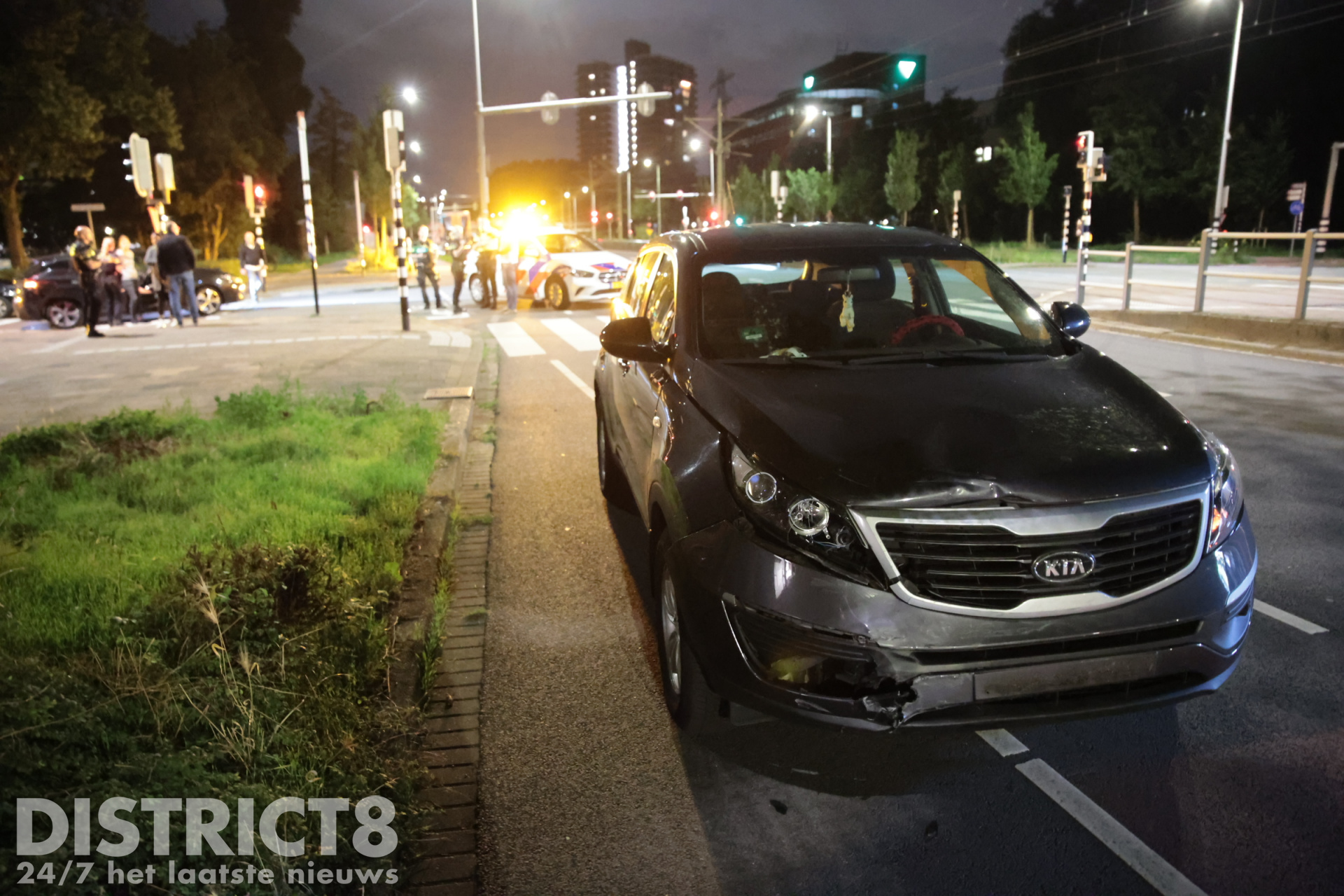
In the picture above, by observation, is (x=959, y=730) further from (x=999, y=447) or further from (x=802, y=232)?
(x=802, y=232)

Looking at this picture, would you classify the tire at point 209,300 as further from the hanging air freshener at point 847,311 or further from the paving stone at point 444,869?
the paving stone at point 444,869

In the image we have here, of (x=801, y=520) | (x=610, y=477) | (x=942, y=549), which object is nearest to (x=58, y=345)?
(x=610, y=477)

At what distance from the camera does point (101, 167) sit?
50781mm

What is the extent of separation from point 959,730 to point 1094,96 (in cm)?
6456

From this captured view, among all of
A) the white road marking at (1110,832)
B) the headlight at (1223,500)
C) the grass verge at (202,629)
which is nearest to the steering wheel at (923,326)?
the headlight at (1223,500)

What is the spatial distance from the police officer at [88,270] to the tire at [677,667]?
17.6 m

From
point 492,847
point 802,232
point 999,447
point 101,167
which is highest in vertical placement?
point 101,167

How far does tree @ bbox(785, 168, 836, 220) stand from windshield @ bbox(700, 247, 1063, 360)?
69.9m

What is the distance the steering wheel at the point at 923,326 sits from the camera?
4.36 meters

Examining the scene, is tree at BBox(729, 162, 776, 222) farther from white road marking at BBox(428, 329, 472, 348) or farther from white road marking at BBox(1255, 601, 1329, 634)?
white road marking at BBox(1255, 601, 1329, 634)

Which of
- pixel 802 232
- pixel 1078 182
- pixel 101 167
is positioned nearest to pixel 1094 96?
pixel 1078 182

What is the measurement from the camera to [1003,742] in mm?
3631

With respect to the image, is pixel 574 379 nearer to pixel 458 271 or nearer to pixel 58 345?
pixel 58 345

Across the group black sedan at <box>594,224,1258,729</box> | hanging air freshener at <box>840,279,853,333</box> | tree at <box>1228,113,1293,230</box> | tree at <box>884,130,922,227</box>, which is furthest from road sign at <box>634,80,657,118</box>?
tree at <box>884,130,922,227</box>
